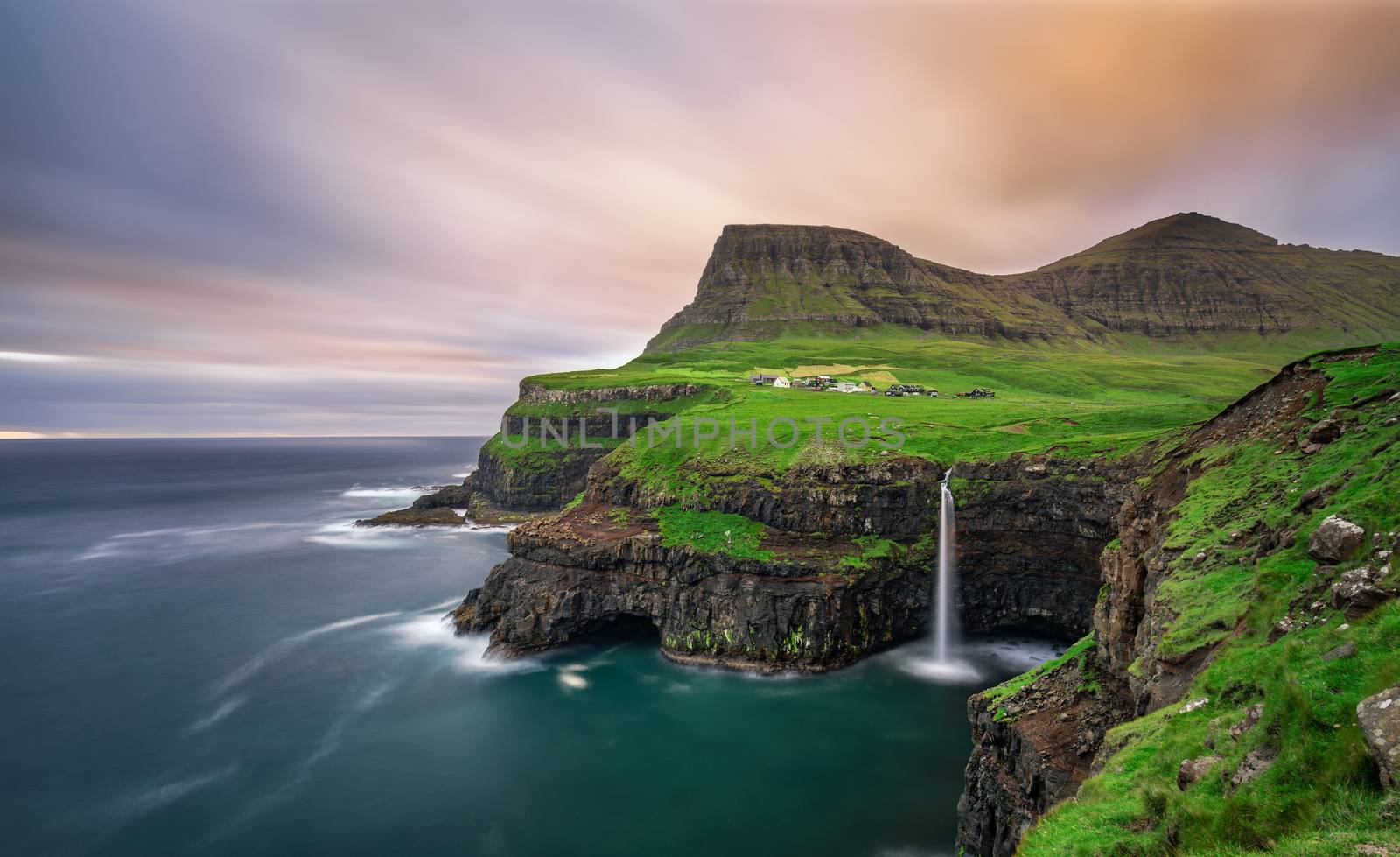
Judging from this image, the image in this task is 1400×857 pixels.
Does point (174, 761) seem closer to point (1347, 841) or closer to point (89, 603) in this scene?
point (89, 603)

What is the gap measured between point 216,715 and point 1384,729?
6332cm

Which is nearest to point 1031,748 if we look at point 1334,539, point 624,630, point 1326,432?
point 1334,539

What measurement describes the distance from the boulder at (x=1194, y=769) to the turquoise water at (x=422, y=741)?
2201 cm

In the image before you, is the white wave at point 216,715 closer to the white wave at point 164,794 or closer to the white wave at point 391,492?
the white wave at point 164,794

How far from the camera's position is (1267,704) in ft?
39.4

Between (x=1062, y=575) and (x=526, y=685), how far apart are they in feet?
163

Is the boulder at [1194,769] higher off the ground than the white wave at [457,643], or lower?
higher

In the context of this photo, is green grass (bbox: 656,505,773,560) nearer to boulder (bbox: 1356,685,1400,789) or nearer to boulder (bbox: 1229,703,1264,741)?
boulder (bbox: 1229,703,1264,741)

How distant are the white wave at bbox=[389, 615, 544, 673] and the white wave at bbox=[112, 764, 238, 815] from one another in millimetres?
17733

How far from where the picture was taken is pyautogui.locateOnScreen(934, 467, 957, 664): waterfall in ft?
176

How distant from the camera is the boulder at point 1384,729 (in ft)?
26.9

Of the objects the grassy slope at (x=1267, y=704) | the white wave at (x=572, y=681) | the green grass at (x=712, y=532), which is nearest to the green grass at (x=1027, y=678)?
the grassy slope at (x=1267, y=704)

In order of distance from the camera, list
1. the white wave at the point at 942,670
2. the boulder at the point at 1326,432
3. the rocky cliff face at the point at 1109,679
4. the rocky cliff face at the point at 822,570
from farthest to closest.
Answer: the rocky cliff face at the point at 822,570
the white wave at the point at 942,670
the boulder at the point at 1326,432
the rocky cliff face at the point at 1109,679

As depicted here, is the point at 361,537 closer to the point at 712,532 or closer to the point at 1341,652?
the point at 712,532
